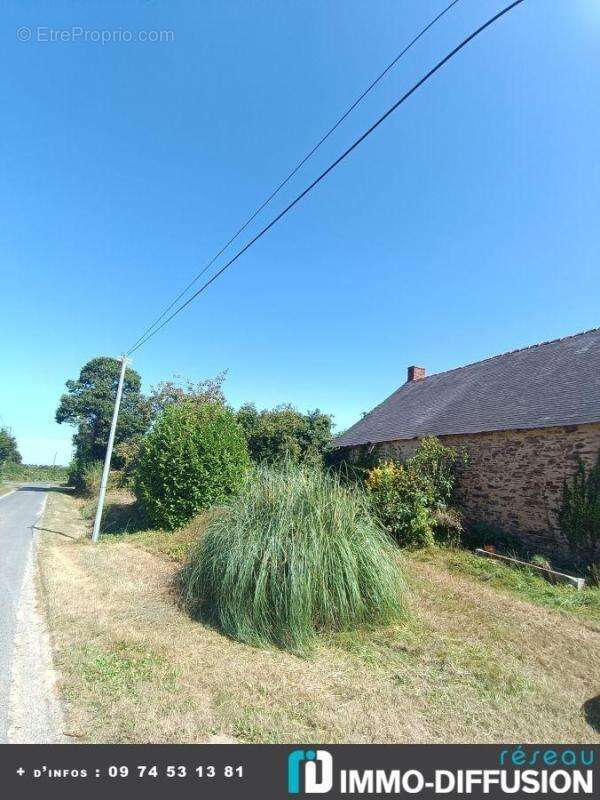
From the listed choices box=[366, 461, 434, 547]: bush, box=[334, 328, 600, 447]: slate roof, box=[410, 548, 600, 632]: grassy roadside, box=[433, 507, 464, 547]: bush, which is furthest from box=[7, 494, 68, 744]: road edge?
box=[334, 328, 600, 447]: slate roof

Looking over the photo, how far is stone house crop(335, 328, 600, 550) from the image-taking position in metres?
9.31

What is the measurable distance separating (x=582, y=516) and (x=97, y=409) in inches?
1350

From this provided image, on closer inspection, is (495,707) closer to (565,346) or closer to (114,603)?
(114,603)

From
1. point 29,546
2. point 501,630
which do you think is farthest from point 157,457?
point 501,630

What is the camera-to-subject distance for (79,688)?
3.50 meters

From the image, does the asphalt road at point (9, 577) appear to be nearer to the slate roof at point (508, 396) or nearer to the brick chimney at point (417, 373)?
the slate roof at point (508, 396)

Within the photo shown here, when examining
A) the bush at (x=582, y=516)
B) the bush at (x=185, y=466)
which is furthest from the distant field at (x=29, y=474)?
the bush at (x=582, y=516)

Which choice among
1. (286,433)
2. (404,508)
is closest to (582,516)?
(404,508)

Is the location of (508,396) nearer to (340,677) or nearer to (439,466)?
(439,466)

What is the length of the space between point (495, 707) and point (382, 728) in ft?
3.45

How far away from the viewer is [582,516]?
8633mm

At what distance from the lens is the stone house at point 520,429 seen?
931 cm

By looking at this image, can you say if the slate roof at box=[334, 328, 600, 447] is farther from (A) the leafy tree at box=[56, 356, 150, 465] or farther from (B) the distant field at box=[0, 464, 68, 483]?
(B) the distant field at box=[0, 464, 68, 483]
